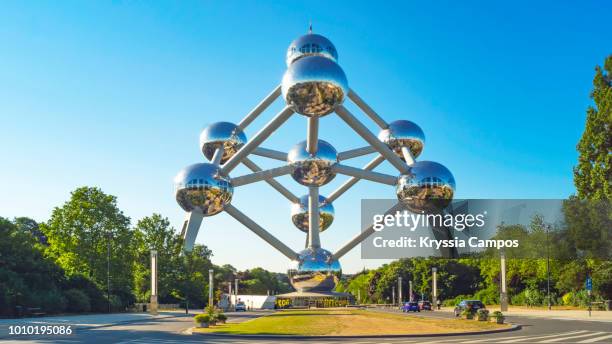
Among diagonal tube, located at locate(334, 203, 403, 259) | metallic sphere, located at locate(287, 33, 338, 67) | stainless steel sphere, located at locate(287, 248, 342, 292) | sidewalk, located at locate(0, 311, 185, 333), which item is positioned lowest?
sidewalk, located at locate(0, 311, 185, 333)

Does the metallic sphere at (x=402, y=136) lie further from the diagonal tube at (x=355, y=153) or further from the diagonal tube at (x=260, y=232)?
the diagonal tube at (x=260, y=232)

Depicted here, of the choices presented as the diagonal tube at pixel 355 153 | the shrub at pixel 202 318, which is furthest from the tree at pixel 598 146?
the shrub at pixel 202 318

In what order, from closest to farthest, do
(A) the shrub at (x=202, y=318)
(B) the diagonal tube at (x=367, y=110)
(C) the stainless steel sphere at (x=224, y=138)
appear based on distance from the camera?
(A) the shrub at (x=202, y=318)
(B) the diagonal tube at (x=367, y=110)
(C) the stainless steel sphere at (x=224, y=138)

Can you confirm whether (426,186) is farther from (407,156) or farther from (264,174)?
(264,174)

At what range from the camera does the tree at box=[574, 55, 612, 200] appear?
42.2 metres

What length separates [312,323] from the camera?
26.0 m

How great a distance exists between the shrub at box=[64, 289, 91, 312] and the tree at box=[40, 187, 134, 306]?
20.9 feet

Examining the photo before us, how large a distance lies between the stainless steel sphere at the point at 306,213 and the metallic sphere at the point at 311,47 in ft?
30.6

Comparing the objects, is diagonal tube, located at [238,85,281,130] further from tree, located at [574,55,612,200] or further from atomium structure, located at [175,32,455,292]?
tree, located at [574,55,612,200]

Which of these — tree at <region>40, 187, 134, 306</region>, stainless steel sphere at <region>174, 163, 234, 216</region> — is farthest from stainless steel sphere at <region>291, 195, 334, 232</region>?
tree at <region>40, 187, 134, 306</region>

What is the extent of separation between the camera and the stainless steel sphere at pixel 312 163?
34531mm

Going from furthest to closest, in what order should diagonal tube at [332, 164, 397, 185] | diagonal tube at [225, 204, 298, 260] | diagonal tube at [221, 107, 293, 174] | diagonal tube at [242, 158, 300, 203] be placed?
diagonal tube at [242, 158, 300, 203] < diagonal tube at [225, 204, 298, 260] < diagonal tube at [332, 164, 397, 185] < diagonal tube at [221, 107, 293, 174]

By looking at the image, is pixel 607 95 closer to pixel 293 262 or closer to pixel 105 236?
pixel 293 262

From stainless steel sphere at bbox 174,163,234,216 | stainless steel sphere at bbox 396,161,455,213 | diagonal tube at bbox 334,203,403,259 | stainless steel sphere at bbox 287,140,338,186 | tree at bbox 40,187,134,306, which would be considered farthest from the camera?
tree at bbox 40,187,134,306
